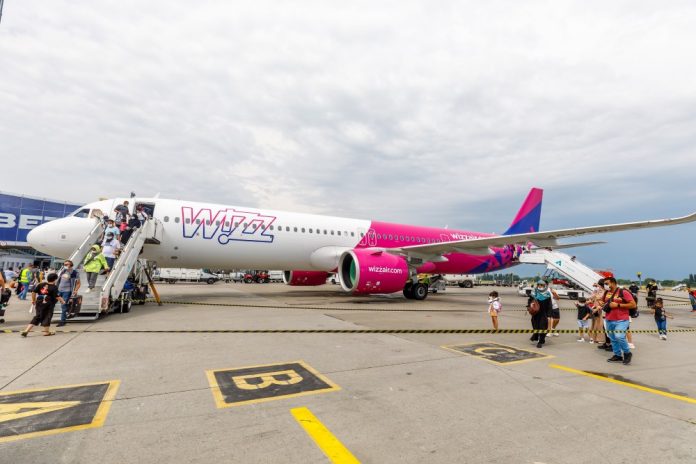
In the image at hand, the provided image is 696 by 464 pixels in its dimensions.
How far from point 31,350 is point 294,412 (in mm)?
5413

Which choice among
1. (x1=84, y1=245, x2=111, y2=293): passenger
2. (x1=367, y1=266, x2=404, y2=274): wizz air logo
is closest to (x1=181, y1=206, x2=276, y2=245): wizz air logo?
(x1=84, y1=245, x2=111, y2=293): passenger

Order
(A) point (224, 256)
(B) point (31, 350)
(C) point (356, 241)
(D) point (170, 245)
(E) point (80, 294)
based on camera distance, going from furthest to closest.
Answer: (C) point (356, 241)
(A) point (224, 256)
(D) point (170, 245)
(E) point (80, 294)
(B) point (31, 350)

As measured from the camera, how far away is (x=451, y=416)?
3654 millimetres

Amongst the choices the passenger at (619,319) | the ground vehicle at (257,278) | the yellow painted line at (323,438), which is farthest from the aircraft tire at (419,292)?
the ground vehicle at (257,278)

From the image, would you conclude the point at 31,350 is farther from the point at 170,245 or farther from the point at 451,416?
the point at 170,245

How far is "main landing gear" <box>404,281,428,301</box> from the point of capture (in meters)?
17.7

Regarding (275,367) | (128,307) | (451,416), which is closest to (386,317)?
(275,367)

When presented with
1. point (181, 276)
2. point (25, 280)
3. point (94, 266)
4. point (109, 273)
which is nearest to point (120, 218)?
point (109, 273)

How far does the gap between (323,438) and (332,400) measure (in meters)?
0.90

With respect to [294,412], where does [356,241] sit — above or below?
above

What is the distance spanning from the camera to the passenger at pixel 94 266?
9922 mm

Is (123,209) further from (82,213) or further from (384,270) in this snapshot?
(384,270)

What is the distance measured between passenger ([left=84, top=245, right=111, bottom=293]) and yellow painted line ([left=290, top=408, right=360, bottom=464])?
9069mm

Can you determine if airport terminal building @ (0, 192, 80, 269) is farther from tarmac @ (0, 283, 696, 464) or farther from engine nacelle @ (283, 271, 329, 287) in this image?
tarmac @ (0, 283, 696, 464)
